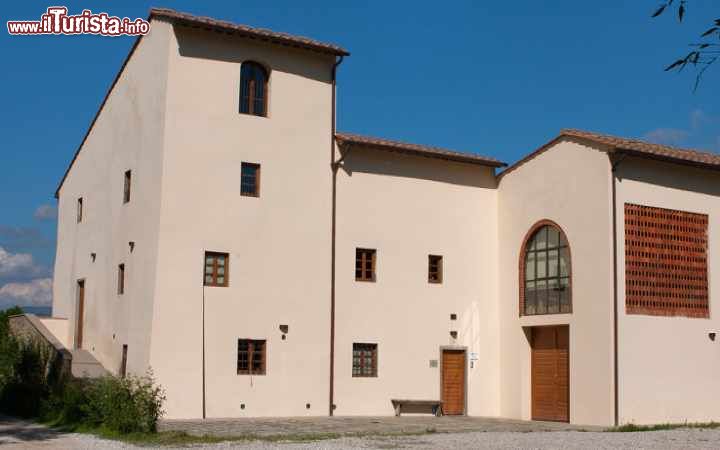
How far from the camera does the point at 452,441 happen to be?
1712 cm

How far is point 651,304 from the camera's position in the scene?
2272 centimetres

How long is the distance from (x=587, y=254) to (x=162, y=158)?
36.2 ft

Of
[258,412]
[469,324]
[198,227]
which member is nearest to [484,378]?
[469,324]

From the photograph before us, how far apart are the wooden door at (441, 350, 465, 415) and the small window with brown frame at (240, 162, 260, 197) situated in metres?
7.22

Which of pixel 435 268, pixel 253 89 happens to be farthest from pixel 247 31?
pixel 435 268

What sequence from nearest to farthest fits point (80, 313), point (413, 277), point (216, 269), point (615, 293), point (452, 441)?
1. point (452, 441)
2. point (615, 293)
3. point (216, 269)
4. point (413, 277)
5. point (80, 313)

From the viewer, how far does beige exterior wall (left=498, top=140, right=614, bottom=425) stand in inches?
872

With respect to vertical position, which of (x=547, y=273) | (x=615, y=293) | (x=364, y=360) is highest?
(x=547, y=273)

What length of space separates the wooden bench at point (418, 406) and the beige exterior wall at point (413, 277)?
0.89 ft

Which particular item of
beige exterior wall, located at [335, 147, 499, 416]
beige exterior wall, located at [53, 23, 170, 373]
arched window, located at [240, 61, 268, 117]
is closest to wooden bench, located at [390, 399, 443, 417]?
beige exterior wall, located at [335, 147, 499, 416]

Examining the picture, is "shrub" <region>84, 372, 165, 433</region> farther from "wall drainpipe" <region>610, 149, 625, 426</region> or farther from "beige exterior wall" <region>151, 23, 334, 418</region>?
"wall drainpipe" <region>610, 149, 625, 426</region>

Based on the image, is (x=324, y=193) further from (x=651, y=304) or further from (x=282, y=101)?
(x=651, y=304)

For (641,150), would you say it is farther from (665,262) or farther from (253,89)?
(253,89)

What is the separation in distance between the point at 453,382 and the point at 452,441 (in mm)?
8304
